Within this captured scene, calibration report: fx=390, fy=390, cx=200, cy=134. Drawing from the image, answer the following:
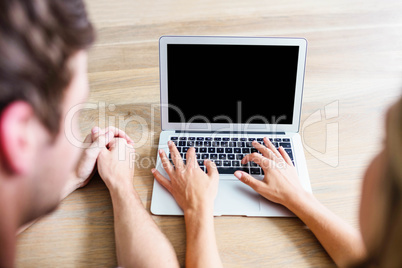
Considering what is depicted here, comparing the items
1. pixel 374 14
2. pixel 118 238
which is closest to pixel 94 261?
pixel 118 238

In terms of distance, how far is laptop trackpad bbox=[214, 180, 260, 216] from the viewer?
0.94 m

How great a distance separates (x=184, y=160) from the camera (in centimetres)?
104

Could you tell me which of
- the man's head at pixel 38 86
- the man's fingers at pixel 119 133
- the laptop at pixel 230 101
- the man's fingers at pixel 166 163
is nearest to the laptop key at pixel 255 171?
the laptop at pixel 230 101

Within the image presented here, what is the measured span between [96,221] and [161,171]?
21cm

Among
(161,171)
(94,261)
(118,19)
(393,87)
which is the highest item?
(118,19)

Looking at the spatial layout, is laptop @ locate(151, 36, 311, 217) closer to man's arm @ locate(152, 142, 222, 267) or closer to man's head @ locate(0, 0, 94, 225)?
man's arm @ locate(152, 142, 222, 267)

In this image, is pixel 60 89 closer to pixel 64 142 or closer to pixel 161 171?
pixel 64 142

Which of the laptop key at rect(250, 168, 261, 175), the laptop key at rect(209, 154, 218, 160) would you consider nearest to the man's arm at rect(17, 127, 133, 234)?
the laptop key at rect(209, 154, 218, 160)

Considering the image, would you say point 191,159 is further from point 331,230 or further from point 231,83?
point 331,230

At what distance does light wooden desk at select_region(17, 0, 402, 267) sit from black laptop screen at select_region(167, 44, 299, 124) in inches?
5.4

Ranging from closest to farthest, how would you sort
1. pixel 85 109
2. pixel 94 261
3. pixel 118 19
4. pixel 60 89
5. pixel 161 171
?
pixel 60 89
pixel 94 261
pixel 161 171
pixel 85 109
pixel 118 19

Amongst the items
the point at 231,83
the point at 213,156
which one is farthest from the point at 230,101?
the point at 213,156

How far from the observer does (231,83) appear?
1.05 metres

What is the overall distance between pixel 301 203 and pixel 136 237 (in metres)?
0.39
